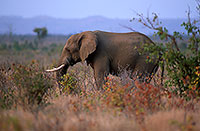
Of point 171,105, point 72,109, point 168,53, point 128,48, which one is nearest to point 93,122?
point 72,109

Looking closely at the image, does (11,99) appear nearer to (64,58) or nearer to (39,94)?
(39,94)

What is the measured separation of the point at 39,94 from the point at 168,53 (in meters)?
3.24

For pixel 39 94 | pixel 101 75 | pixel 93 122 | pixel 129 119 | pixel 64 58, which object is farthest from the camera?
pixel 64 58

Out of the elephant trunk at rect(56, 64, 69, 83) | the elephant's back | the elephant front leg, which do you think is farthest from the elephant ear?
the elephant trunk at rect(56, 64, 69, 83)

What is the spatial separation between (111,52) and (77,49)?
108 centimetres

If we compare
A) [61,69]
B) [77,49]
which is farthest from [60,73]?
[77,49]

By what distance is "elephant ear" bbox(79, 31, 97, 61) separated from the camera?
758 centimetres

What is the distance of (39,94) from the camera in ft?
21.0

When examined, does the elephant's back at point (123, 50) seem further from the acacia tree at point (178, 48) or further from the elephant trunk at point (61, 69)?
the acacia tree at point (178, 48)

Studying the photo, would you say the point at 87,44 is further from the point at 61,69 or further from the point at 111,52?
the point at 61,69

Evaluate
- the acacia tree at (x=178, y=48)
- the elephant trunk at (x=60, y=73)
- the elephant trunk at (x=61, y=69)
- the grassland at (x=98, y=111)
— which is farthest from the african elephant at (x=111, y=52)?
the acacia tree at (x=178, y=48)

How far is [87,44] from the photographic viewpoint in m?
7.68

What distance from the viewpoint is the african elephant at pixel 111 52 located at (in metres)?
7.63

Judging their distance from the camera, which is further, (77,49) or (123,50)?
(77,49)
